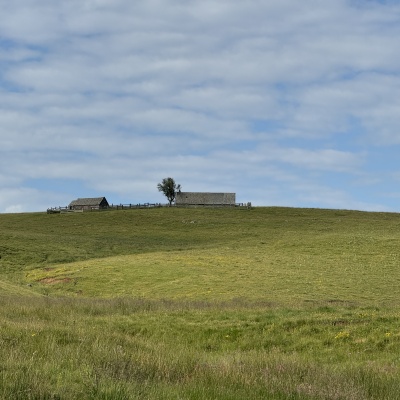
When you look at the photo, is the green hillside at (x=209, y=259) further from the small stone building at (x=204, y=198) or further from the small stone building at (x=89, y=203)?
the small stone building at (x=89, y=203)

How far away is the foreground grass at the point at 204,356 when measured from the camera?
989 centimetres

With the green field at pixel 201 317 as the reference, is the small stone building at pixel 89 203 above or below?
above

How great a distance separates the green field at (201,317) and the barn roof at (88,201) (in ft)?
241

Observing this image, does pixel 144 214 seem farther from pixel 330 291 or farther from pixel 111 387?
pixel 111 387

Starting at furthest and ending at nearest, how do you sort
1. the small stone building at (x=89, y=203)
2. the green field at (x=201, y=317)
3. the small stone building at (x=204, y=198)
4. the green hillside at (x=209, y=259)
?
the small stone building at (x=89, y=203) < the small stone building at (x=204, y=198) < the green hillside at (x=209, y=259) < the green field at (x=201, y=317)

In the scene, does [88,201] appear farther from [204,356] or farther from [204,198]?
[204,356]

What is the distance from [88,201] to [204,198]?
30.5 m

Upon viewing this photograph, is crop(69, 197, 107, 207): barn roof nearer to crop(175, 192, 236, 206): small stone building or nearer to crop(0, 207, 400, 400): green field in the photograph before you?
crop(175, 192, 236, 206): small stone building

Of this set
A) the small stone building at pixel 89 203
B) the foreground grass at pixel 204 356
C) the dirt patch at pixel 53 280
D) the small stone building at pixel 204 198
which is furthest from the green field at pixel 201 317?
the small stone building at pixel 89 203

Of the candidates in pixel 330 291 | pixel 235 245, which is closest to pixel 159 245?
pixel 235 245

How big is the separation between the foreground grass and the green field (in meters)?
0.04

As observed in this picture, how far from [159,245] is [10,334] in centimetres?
5692

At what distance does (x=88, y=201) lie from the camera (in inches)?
6127

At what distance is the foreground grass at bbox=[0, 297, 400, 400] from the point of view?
9.89 m
